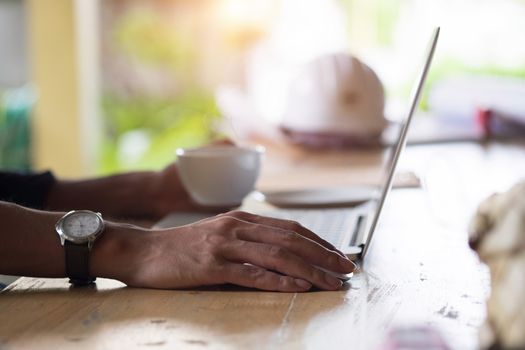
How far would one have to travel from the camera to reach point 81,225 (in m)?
1.01

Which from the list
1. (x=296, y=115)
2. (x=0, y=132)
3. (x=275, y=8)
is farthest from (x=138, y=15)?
(x=296, y=115)

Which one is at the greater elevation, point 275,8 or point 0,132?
point 275,8

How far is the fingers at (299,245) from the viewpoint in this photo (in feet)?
3.06

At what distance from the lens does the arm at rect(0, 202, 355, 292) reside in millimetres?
932

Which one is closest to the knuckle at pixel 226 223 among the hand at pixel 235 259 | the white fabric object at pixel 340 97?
the hand at pixel 235 259

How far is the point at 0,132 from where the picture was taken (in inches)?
209

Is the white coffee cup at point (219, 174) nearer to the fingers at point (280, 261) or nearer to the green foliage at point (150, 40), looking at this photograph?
the fingers at point (280, 261)

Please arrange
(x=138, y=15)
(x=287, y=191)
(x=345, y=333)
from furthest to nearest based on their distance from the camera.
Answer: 1. (x=138, y=15)
2. (x=287, y=191)
3. (x=345, y=333)

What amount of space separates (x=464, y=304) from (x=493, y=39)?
544 centimetres

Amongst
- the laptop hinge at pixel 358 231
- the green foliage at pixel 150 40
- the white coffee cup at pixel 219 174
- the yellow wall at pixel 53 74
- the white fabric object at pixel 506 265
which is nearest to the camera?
the white fabric object at pixel 506 265

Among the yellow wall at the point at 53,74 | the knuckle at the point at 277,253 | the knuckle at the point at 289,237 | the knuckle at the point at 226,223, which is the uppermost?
the knuckle at the point at 226,223

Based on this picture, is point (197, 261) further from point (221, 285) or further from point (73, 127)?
point (73, 127)

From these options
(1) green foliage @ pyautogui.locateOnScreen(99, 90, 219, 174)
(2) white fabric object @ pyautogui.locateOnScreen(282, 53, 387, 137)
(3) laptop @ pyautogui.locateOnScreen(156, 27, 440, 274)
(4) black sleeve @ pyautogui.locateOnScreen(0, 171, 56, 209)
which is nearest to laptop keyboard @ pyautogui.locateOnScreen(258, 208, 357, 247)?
(3) laptop @ pyautogui.locateOnScreen(156, 27, 440, 274)

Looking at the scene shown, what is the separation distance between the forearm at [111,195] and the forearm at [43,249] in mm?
490
